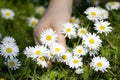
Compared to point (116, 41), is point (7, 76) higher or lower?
lower

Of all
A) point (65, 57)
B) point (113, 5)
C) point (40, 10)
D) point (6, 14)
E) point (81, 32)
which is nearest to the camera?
point (65, 57)

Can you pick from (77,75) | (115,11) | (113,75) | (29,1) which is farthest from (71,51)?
(29,1)

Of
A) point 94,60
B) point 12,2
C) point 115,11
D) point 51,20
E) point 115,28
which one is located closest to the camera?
point 94,60

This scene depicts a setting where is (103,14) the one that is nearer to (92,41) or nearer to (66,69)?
(92,41)

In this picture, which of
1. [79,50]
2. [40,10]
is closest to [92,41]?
[79,50]

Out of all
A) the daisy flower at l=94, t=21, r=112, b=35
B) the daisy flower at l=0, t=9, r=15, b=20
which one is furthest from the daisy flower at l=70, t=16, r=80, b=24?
the daisy flower at l=0, t=9, r=15, b=20

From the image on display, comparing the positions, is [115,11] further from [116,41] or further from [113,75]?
[113,75]

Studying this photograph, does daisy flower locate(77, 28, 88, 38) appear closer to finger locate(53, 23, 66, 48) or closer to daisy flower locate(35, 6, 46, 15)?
finger locate(53, 23, 66, 48)
